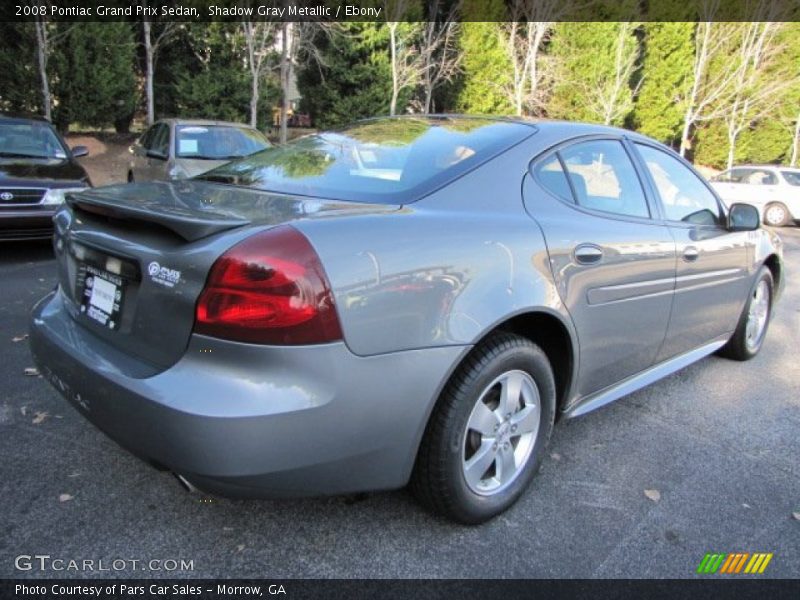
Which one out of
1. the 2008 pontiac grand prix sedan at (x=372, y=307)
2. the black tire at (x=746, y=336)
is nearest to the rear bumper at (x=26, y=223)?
the 2008 pontiac grand prix sedan at (x=372, y=307)

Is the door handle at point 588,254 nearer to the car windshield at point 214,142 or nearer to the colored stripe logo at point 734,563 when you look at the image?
the colored stripe logo at point 734,563

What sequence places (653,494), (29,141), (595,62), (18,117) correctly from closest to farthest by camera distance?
(653,494), (29,141), (18,117), (595,62)

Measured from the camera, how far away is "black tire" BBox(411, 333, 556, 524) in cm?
213

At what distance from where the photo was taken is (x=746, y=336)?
4309 millimetres

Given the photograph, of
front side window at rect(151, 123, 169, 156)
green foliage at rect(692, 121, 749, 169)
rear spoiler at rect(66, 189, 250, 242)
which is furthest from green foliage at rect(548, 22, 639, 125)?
rear spoiler at rect(66, 189, 250, 242)

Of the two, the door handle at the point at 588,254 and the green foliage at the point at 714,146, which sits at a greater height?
the door handle at the point at 588,254

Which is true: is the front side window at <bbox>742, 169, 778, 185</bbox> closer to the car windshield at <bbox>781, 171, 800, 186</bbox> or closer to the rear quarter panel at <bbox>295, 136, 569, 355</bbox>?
the car windshield at <bbox>781, 171, 800, 186</bbox>

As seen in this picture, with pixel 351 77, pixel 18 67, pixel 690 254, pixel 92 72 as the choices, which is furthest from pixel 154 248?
pixel 351 77

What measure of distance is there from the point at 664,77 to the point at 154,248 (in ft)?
88.6

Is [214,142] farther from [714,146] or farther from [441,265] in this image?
[714,146]

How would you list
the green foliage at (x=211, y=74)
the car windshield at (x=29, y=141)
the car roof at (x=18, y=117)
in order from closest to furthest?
the car windshield at (x=29, y=141)
the car roof at (x=18, y=117)
the green foliage at (x=211, y=74)

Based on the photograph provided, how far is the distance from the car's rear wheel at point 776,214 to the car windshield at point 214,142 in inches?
498

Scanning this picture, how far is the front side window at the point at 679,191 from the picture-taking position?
10.9 feet

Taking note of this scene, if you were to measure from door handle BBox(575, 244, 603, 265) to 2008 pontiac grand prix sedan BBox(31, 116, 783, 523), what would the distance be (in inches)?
0.6
